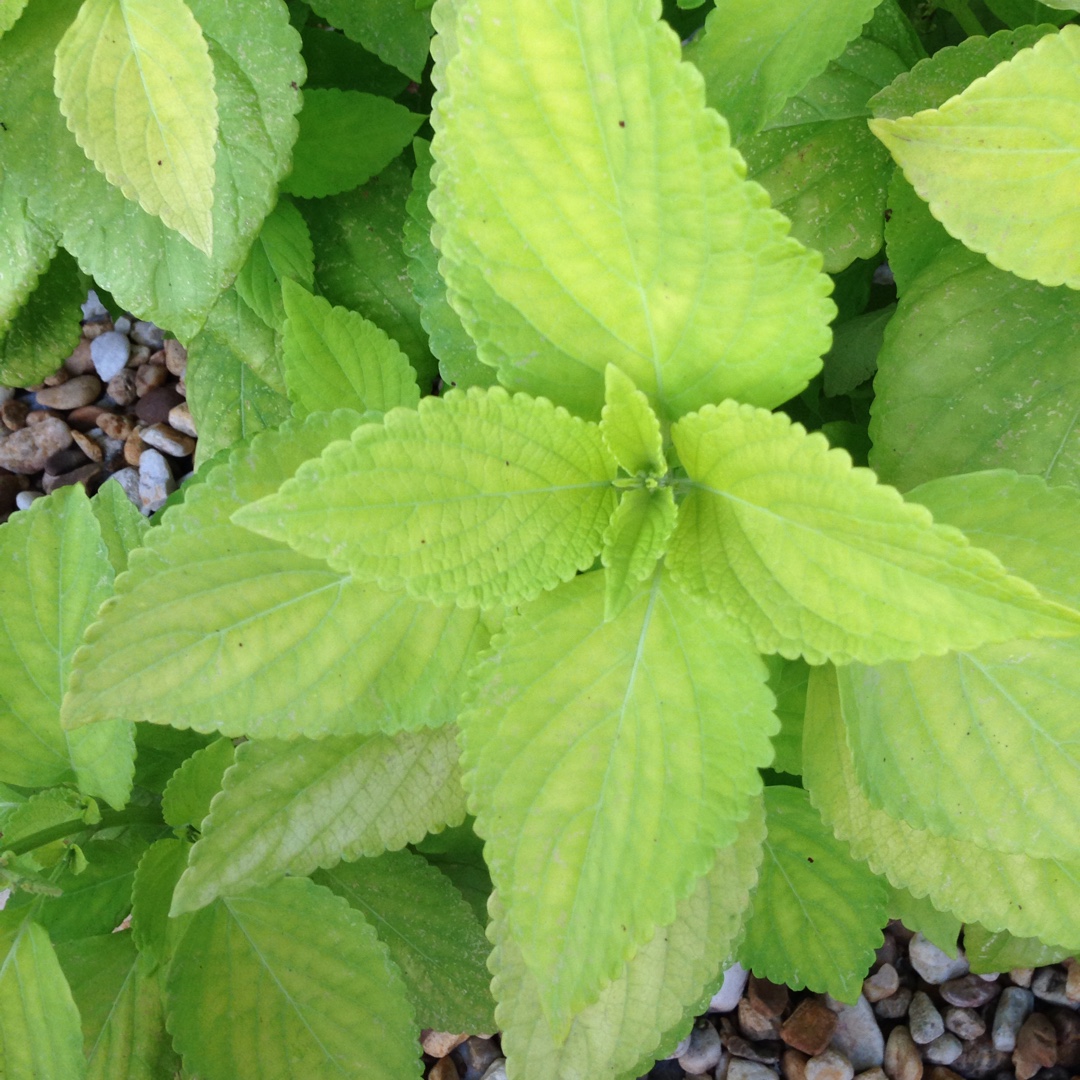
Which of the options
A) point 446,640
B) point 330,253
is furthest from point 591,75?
point 330,253

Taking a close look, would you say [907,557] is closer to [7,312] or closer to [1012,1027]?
[7,312]

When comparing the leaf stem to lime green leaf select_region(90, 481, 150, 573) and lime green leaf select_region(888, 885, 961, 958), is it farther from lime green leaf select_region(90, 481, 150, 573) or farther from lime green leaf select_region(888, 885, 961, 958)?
lime green leaf select_region(888, 885, 961, 958)

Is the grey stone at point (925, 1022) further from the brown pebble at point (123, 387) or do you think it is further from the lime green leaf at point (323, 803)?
the brown pebble at point (123, 387)

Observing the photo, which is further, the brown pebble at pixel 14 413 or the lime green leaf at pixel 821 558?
the brown pebble at pixel 14 413

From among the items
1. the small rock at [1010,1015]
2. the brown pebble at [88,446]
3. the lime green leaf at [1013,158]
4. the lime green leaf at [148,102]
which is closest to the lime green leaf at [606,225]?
the lime green leaf at [1013,158]

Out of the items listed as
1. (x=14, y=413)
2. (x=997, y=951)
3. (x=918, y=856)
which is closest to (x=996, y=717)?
(x=918, y=856)

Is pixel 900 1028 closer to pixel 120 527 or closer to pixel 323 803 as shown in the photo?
pixel 323 803
